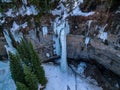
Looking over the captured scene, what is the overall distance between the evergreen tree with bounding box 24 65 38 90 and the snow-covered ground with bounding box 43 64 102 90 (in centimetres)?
133

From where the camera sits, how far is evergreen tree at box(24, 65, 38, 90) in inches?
288

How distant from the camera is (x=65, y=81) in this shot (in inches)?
369

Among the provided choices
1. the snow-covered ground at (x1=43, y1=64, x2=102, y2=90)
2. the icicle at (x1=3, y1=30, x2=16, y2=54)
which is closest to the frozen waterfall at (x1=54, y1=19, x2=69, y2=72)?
the snow-covered ground at (x1=43, y1=64, x2=102, y2=90)

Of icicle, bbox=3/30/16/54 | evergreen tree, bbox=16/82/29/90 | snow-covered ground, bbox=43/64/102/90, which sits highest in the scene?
icicle, bbox=3/30/16/54

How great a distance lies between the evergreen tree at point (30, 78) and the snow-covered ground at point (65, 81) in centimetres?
133

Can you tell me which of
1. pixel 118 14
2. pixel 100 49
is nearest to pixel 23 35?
pixel 100 49

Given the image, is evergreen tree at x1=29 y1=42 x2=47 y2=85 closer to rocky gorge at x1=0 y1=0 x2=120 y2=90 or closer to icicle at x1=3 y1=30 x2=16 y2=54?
rocky gorge at x1=0 y1=0 x2=120 y2=90

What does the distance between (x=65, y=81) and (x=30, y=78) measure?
89.7 inches

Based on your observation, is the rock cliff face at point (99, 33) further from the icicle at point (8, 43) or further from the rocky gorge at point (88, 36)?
the icicle at point (8, 43)

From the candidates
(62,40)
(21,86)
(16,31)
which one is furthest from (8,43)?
(21,86)

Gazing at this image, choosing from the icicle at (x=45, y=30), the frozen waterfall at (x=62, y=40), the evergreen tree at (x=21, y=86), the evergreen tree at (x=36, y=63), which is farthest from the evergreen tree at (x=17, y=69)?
the frozen waterfall at (x=62, y=40)

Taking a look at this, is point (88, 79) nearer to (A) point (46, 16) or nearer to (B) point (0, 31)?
(A) point (46, 16)

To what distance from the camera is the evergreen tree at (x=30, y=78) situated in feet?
24.0

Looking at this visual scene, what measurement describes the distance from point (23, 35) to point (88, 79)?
3.23 meters
